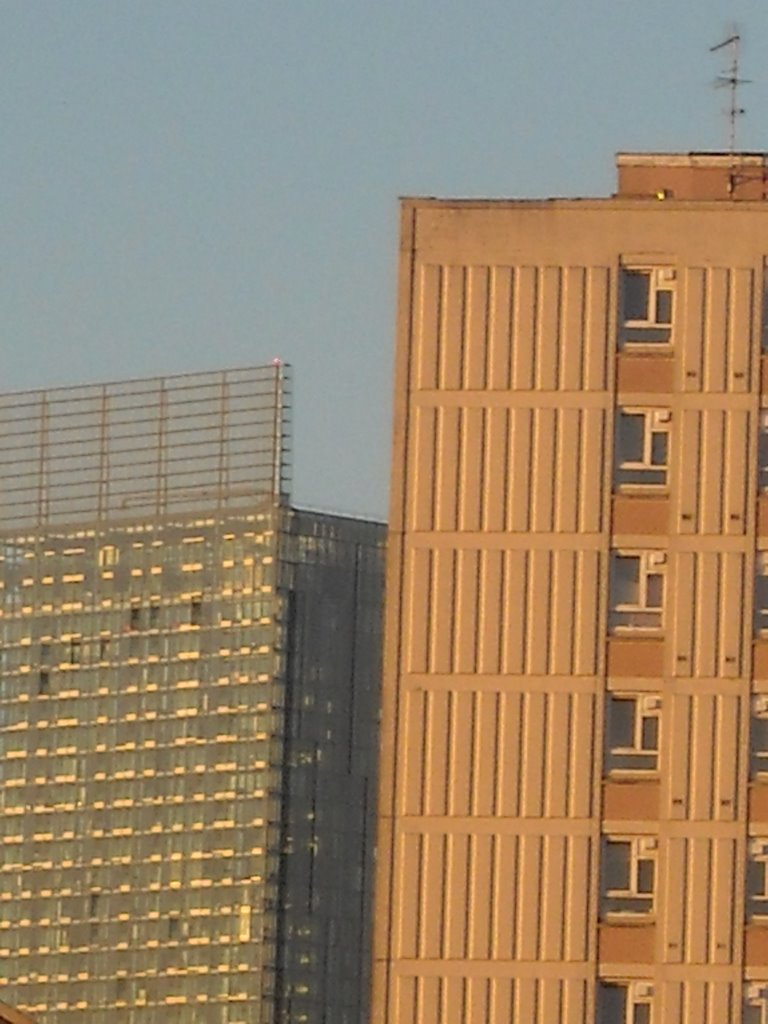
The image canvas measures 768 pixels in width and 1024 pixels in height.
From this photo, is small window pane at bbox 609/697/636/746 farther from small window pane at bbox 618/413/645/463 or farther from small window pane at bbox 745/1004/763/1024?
small window pane at bbox 745/1004/763/1024

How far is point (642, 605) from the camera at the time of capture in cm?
8206

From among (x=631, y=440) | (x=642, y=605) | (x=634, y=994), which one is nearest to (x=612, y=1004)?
(x=634, y=994)

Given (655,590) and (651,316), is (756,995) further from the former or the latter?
(651,316)

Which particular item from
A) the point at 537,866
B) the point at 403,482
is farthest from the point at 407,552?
the point at 537,866

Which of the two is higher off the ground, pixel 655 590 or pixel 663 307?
pixel 663 307

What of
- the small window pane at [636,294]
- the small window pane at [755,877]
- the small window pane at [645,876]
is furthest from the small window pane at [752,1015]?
the small window pane at [636,294]

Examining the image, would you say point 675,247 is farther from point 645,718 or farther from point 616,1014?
point 616,1014

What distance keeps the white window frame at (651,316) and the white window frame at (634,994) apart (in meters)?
12.7

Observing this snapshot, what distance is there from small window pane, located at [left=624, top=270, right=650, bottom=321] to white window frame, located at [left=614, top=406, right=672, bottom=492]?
193 cm

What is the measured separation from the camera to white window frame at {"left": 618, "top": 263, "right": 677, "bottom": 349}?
82.8 meters

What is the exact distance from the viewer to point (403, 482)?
8294 cm

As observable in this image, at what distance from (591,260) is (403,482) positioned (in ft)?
19.2

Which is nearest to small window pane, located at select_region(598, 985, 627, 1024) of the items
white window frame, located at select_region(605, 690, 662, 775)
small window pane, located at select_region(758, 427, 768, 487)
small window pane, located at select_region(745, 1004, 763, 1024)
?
small window pane, located at select_region(745, 1004, 763, 1024)

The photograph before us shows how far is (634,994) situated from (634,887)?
2093 mm
